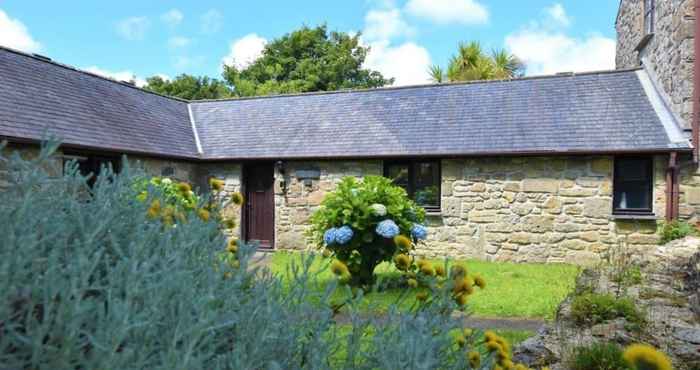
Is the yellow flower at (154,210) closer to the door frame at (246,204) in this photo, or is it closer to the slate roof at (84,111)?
the slate roof at (84,111)

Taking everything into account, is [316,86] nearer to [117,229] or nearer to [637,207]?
[637,207]

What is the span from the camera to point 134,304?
3.95 ft

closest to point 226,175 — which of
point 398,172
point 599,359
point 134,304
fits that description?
point 398,172

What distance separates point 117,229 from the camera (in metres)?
1.58

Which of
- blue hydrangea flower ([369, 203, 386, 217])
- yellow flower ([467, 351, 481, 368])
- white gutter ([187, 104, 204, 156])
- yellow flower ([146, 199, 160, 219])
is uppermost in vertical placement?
white gutter ([187, 104, 204, 156])

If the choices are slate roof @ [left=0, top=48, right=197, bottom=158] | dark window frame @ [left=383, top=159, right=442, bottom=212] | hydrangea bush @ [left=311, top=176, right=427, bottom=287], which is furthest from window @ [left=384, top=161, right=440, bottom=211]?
slate roof @ [left=0, top=48, right=197, bottom=158]

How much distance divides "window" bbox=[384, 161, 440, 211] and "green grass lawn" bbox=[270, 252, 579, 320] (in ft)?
5.64

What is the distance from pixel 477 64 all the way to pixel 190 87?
1676 cm

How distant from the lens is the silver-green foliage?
0.97 metres

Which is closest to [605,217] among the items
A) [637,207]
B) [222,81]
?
[637,207]

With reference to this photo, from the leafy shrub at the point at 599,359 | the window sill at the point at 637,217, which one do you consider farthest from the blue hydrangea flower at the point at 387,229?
the window sill at the point at 637,217

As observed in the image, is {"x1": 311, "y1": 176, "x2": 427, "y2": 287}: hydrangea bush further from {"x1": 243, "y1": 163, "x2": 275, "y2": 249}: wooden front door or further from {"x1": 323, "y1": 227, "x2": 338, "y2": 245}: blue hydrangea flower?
{"x1": 243, "y1": 163, "x2": 275, "y2": 249}: wooden front door

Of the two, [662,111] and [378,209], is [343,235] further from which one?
[662,111]

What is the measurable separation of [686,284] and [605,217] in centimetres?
483
